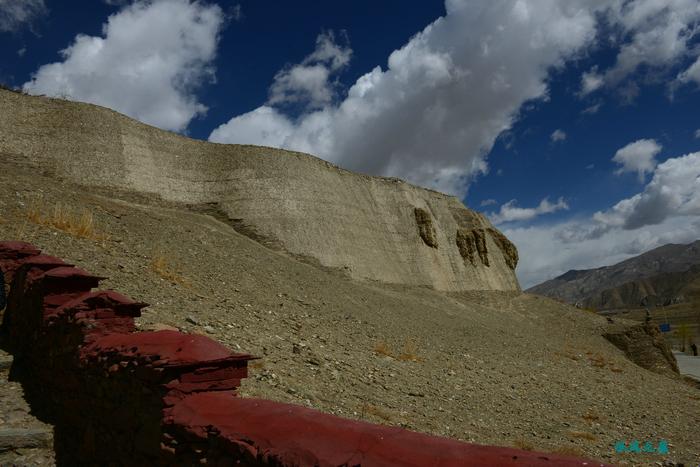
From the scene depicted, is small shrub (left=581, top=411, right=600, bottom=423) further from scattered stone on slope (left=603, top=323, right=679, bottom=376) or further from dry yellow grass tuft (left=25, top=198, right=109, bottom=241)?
scattered stone on slope (left=603, top=323, right=679, bottom=376)

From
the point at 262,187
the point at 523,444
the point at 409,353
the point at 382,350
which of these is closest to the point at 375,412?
the point at 523,444

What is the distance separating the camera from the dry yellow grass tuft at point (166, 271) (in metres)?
11.0

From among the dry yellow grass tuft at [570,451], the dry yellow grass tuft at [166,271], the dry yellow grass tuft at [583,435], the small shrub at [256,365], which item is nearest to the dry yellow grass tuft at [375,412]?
the small shrub at [256,365]

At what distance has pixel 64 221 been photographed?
1192cm

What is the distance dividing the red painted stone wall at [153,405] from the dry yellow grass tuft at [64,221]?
459 centimetres

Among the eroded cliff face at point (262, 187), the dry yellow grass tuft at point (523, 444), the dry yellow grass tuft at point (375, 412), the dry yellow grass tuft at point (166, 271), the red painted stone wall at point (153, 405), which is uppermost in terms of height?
the eroded cliff face at point (262, 187)

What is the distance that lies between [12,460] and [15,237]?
688 centimetres

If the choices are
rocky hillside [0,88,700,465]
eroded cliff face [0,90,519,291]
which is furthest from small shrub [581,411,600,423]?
eroded cliff face [0,90,519,291]

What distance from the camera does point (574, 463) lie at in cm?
171

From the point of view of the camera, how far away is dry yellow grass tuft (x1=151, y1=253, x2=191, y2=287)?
11.0 metres

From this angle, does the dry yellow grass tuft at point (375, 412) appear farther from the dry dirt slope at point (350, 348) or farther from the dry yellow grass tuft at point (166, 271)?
the dry yellow grass tuft at point (166, 271)

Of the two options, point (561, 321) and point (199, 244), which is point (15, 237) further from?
point (561, 321)

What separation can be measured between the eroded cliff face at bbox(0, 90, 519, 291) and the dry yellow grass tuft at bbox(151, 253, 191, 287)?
33.0 feet

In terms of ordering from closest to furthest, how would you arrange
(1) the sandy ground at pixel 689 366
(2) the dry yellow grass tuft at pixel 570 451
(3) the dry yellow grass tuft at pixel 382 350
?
(2) the dry yellow grass tuft at pixel 570 451, (3) the dry yellow grass tuft at pixel 382 350, (1) the sandy ground at pixel 689 366
